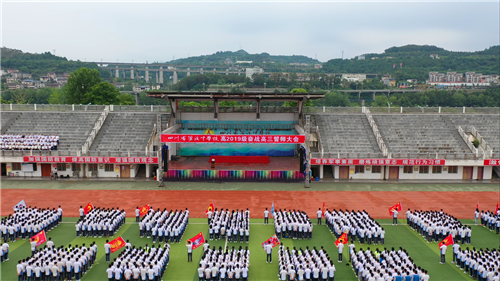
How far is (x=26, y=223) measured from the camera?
2016 centimetres

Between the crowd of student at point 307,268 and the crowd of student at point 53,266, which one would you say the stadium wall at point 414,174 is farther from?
the crowd of student at point 53,266

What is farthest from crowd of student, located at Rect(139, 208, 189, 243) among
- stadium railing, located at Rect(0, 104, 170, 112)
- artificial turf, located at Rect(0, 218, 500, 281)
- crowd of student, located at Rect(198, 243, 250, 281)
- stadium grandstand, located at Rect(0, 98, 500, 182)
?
stadium railing, located at Rect(0, 104, 170, 112)

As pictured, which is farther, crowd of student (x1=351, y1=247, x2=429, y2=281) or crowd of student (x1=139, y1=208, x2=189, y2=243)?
crowd of student (x1=139, y1=208, x2=189, y2=243)

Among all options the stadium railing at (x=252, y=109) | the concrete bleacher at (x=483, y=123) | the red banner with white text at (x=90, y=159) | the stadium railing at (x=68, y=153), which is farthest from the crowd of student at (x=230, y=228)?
the concrete bleacher at (x=483, y=123)

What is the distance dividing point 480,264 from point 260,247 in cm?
979

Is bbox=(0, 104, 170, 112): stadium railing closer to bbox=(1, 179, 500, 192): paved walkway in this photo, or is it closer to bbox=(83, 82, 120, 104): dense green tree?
bbox=(1, 179, 500, 192): paved walkway

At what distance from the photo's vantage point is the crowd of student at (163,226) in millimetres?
19750

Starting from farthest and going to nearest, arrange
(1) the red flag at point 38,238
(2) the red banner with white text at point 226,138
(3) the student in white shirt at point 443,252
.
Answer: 1. (2) the red banner with white text at point 226,138
2. (1) the red flag at point 38,238
3. (3) the student in white shirt at point 443,252

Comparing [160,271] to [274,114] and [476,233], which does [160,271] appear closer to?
[476,233]

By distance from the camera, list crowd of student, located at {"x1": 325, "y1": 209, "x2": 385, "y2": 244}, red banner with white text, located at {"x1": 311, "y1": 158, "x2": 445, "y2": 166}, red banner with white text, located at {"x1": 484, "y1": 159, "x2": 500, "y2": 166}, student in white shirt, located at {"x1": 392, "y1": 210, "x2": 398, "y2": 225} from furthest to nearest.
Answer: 1. red banner with white text, located at {"x1": 311, "y1": 158, "x2": 445, "y2": 166}
2. red banner with white text, located at {"x1": 484, "y1": 159, "x2": 500, "y2": 166}
3. student in white shirt, located at {"x1": 392, "y1": 210, "x2": 398, "y2": 225}
4. crowd of student, located at {"x1": 325, "y1": 209, "x2": 385, "y2": 244}

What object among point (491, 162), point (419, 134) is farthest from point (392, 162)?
point (491, 162)

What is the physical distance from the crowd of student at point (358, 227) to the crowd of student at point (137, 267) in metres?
9.64

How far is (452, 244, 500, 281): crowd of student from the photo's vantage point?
50.1ft

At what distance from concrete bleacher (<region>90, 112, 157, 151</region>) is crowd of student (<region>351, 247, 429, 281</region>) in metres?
23.8
